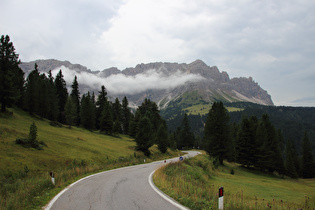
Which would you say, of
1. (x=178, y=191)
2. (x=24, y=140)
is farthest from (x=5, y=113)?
(x=178, y=191)

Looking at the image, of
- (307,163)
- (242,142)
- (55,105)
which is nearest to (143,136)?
(242,142)

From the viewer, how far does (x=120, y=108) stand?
82.0 metres

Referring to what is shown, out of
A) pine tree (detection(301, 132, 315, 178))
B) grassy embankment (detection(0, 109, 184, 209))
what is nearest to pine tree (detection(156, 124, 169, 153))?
grassy embankment (detection(0, 109, 184, 209))

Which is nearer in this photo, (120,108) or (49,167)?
(49,167)

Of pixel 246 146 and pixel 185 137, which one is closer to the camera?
pixel 246 146

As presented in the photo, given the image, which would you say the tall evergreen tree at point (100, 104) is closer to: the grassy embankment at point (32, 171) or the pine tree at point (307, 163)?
the grassy embankment at point (32, 171)

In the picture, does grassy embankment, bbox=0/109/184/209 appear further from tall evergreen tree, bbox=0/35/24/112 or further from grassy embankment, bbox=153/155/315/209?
tall evergreen tree, bbox=0/35/24/112

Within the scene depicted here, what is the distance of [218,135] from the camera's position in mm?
40500

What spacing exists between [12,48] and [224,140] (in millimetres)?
53817

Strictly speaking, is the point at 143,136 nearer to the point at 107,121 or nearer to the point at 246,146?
the point at 246,146

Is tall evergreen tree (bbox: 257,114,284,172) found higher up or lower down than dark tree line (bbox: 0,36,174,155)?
lower down

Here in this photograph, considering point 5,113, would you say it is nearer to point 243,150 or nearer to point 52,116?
point 52,116

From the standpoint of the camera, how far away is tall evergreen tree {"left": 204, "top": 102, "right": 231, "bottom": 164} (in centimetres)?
4003

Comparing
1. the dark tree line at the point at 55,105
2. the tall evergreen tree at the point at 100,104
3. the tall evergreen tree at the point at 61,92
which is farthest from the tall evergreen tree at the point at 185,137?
the tall evergreen tree at the point at 61,92
